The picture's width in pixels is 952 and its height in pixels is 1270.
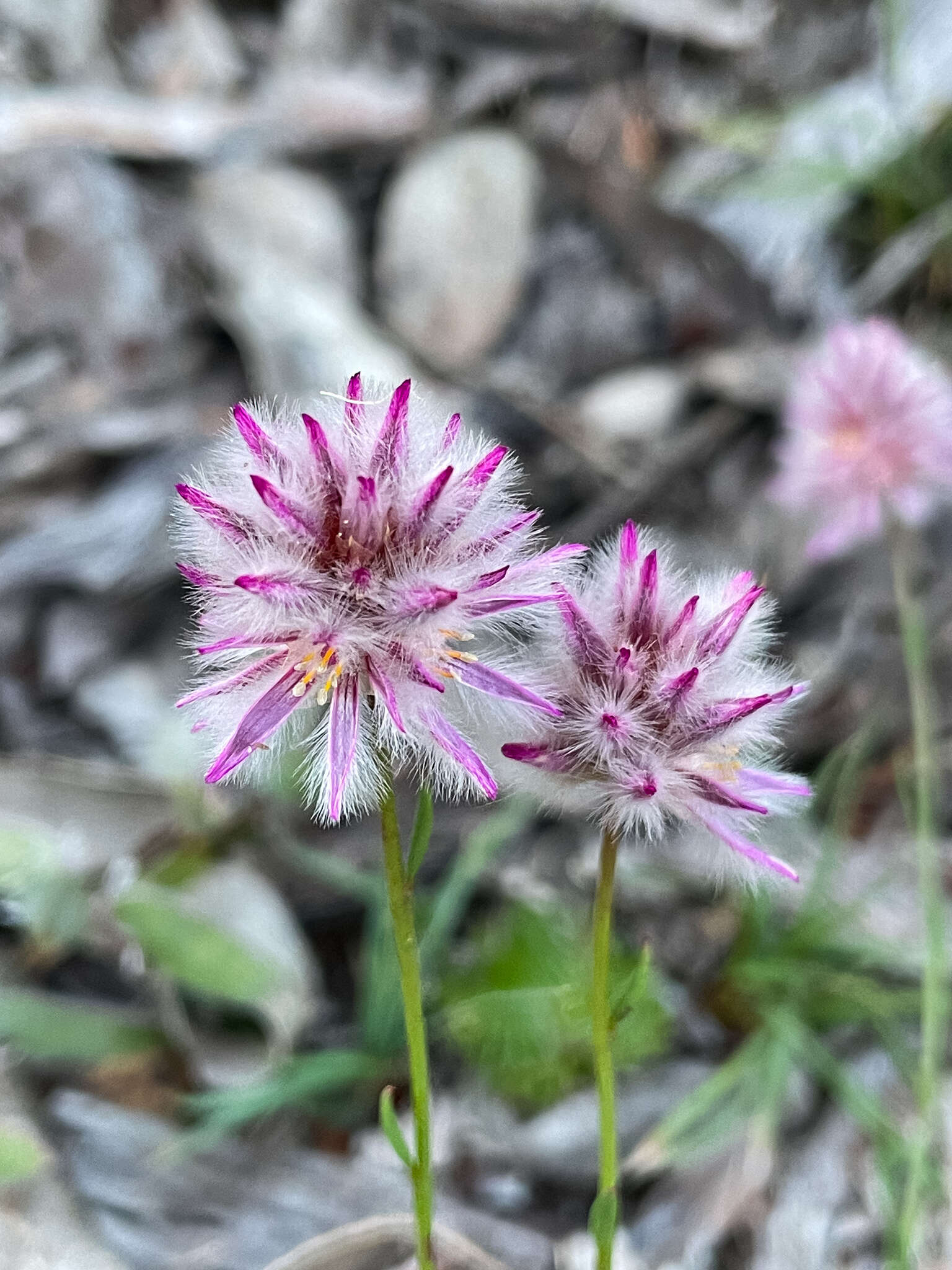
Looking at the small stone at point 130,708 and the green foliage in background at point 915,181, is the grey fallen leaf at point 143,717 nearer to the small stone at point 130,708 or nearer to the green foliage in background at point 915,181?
the small stone at point 130,708

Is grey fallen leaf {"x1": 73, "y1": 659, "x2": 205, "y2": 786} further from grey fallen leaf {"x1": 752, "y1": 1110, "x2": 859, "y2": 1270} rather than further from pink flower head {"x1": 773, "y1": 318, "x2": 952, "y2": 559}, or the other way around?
pink flower head {"x1": 773, "y1": 318, "x2": 952, "y2": 559}

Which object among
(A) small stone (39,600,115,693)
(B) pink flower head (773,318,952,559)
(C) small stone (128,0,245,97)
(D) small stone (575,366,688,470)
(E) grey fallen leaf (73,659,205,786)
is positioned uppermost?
(C) small stone (128,0,245,97)

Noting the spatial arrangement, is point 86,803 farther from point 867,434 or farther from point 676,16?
point 676,16

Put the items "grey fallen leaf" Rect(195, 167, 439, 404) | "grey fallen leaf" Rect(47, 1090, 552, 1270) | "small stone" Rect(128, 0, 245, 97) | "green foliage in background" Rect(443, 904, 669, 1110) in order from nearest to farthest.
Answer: "grey fallen leaf" Rect(47, 1090, 552, 1270) < "green foliage in background" Rect(443, 904, 669, 1110) < "grey fallen leaf" Rect(195, 167, 439, 404) < "small stone" Rect(128, 0, 245, 97)

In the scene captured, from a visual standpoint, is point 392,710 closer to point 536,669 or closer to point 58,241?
point 536,669

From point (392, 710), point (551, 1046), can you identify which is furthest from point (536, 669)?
point (551, 1046)

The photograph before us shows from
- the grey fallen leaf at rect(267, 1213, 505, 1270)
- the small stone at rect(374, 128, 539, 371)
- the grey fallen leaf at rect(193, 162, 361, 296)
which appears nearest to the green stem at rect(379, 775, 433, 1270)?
the grey fallen leaf at rect(267, 1213, 505, 1270)

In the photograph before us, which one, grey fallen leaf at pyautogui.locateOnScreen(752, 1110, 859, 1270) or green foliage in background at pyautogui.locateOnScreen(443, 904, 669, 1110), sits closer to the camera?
grey fallen leaf at pyautogui.locateOnScreen(752, 1110, 859, 1270)

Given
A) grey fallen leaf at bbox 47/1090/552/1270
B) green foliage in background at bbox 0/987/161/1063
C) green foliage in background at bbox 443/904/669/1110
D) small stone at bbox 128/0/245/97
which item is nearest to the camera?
grey fallen leaf at bbox 47/1090/552/1270
